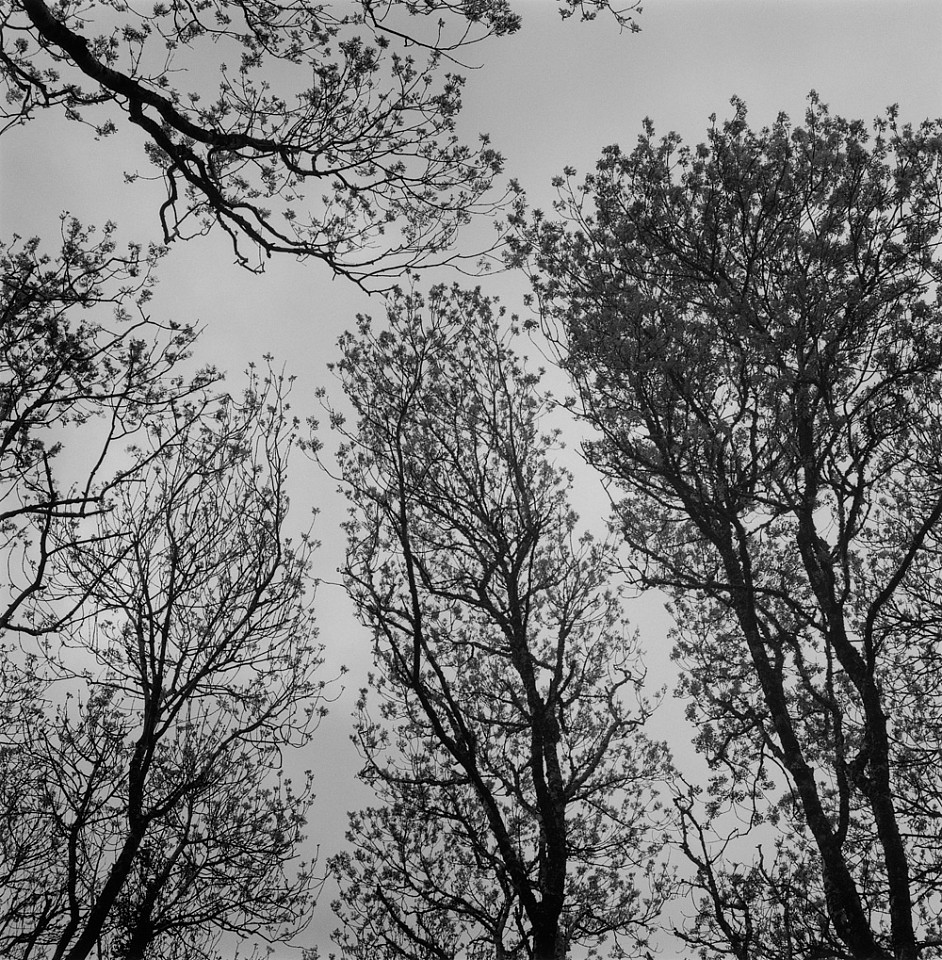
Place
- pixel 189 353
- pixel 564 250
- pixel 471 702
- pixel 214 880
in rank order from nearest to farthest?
pixel 189 353 → pixel 564 250 → pixel 214 880 → pixel 471 702

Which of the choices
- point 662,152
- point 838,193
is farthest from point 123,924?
point 838,193

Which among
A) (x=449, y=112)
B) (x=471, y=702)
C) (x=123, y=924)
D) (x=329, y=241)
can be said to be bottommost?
(x=123, y=924)

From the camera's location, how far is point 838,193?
33.1 ft

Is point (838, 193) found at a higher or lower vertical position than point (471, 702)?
higher

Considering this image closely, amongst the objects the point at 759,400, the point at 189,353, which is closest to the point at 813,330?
the point at 759,400

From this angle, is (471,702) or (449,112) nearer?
(449,112)

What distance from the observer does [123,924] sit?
11531 millimetres

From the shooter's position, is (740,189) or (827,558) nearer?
(827,558)

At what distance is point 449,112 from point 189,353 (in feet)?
12.0

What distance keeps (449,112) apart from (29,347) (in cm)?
441

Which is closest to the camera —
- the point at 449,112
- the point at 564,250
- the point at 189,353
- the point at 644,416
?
the point at 449,112

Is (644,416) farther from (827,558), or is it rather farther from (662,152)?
(662,152)

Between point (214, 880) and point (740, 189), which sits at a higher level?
point (740, 189)

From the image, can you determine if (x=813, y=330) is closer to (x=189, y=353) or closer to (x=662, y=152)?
(x=662, y=152)
